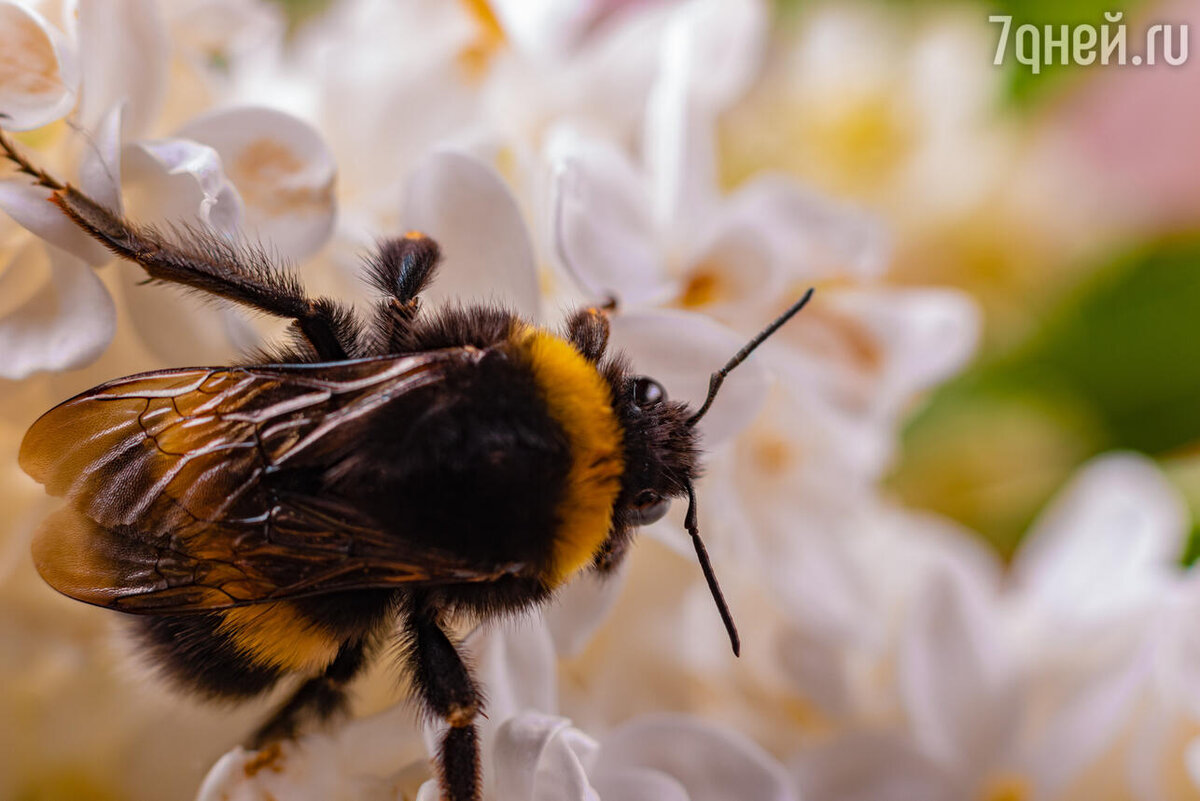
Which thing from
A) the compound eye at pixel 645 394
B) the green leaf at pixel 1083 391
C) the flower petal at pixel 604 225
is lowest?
the green leaf at pixel 1083 391

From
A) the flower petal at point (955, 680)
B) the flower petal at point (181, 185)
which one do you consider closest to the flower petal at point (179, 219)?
the flower petal at point (181, 185)

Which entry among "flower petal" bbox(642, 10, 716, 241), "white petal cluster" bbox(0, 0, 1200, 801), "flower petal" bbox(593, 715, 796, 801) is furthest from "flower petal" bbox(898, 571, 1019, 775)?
"flower petal" bbox(642, 10, 716, 241)

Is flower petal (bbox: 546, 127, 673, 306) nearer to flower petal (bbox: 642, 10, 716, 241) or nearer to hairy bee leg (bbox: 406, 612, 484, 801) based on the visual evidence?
A: flower petal (bbox: 642, 10, 716, 241)

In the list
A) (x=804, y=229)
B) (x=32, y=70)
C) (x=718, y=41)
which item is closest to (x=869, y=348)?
(x=804, y=229)

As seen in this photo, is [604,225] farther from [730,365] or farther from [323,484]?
[323,484]

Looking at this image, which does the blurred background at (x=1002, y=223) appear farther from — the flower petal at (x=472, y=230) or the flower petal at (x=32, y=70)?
the flower petal at (x=32, y=70)

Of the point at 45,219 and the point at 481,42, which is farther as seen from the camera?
the point at 481,42
